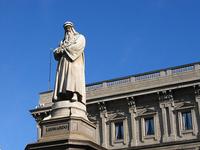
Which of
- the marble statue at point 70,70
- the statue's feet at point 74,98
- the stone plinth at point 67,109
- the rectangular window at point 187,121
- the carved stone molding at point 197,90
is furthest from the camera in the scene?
the carved stone molding at point 197,90

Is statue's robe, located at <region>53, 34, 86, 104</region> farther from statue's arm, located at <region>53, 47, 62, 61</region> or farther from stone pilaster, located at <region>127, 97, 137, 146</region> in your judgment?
stone pilaster, located at <region>127, 97, 137, 146</region>

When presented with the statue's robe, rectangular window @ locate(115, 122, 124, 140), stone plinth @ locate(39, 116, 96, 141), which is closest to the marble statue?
the statue's robe

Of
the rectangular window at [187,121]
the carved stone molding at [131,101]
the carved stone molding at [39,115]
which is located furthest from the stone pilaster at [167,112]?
the carved stone molding at [39,115]

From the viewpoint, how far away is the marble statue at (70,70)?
13.3 m

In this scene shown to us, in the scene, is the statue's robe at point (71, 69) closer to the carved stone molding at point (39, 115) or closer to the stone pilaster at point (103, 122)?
the stone pilaster at point (103, 122)

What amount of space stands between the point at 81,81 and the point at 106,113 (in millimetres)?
28958

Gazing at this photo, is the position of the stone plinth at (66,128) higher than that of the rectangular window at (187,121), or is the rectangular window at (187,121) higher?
the rectangular window at (187,121)

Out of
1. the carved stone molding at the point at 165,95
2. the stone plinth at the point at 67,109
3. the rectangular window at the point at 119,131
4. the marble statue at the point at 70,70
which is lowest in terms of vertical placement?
the stone plinth at the point at 67,109

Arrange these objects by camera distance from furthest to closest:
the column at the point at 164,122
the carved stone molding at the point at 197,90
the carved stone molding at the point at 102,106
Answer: the carved stone molding at the point at 102,106
the column at the point at 164,122
the carved stone molding at the point at 197,90

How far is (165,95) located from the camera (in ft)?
132

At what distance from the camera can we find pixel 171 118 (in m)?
39.5

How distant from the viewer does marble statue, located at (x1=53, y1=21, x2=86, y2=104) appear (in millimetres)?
13289

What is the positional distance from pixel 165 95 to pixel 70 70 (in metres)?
27.5

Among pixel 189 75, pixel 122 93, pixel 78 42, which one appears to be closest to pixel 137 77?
pixel 122 93
